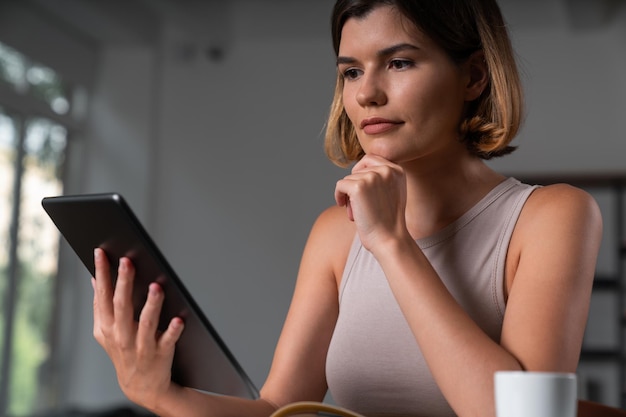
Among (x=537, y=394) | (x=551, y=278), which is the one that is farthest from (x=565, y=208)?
(x=537, y=394)

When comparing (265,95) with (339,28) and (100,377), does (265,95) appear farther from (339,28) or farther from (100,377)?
(339,28)

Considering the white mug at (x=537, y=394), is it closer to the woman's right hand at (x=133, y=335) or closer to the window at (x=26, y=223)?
the woman's right hand at (x=133, y=335)

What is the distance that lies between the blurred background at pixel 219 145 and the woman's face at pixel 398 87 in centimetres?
507

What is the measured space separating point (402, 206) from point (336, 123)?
1.53ft

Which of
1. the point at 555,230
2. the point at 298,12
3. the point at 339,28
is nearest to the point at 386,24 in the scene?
the point at 339,28

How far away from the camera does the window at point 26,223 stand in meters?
5.82

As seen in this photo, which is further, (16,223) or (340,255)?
(16,223)

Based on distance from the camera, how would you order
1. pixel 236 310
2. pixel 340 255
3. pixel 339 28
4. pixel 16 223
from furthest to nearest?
1. pixel 236 310
2. pixel 16 223
3. pixel 340 255
4. pixel 339 28

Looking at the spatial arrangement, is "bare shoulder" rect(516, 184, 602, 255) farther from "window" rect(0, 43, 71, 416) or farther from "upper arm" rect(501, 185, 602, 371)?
"window" rect(0, 43, 71, 416)

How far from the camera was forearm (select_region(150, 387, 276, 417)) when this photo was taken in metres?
1.23

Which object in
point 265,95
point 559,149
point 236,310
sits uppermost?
point 265,95

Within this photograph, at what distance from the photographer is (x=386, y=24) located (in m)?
1.34

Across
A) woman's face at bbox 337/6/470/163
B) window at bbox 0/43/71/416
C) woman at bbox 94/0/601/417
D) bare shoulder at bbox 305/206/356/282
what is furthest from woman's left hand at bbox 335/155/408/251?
window at bbox 0/43/71/416

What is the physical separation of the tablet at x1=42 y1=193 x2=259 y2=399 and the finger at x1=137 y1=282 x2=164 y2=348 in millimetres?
11
